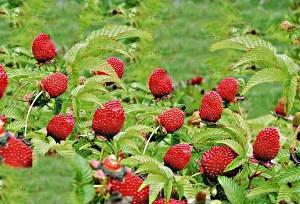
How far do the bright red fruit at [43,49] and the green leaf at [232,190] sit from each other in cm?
81

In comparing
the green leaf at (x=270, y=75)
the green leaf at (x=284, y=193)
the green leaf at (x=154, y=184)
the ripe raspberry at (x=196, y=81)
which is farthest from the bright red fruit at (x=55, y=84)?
the ripe raspberry at (x=196, y=81)

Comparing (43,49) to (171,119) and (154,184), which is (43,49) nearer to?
(171,119)

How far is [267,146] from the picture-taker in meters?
2.16

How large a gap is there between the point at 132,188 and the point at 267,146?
42cm

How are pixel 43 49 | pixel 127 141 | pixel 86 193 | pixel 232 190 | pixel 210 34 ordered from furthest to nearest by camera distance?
pixel 210 34, pixel 43 49, pixel 127 141, pixel 232 190, pixel 86 193

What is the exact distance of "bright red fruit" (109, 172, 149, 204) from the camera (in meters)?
1.91

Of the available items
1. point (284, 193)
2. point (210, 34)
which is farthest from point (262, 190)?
point (210, 34)

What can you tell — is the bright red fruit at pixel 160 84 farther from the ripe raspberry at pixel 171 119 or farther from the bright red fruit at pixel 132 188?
the bright red fruit at pixel 132 188

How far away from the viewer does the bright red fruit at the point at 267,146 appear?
7.08ft

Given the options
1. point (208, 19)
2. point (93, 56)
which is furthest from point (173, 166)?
point (208, 19)

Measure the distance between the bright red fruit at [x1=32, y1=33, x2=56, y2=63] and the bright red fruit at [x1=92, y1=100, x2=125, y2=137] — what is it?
0.46 m

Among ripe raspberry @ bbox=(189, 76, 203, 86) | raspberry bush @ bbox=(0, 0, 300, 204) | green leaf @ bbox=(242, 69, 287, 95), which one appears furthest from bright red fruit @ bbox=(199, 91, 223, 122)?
ripe raspberry @ bbox=(189, 76, 203, 86)

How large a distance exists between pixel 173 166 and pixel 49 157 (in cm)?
35

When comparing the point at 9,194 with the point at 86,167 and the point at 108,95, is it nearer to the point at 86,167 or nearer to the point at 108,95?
the point at 86,167
